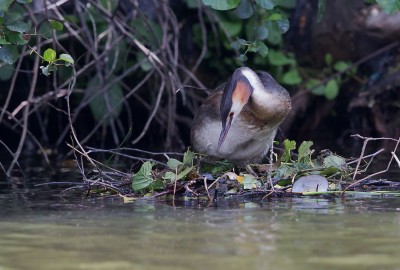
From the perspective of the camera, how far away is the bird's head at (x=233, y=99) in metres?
6.04

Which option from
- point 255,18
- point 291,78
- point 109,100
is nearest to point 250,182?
point 255,18

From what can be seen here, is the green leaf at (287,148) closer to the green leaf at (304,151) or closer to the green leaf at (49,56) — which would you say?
the green leaf at (304,151)

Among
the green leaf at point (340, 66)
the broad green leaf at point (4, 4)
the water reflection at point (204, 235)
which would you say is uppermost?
the green leaf at point (340, 66)

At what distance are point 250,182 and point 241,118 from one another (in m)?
0.56

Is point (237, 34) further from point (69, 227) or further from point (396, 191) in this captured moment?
point (69, 227)

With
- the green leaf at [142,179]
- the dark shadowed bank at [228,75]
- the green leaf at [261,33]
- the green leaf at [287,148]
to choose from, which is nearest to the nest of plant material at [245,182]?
the green leaf at [142,179]

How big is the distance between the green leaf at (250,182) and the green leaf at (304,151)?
0.49m

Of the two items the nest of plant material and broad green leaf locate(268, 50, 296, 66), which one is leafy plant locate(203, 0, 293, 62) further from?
broad green leaf locate(268, 50, 296, 66)

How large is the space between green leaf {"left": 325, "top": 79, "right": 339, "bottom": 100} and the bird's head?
537cm

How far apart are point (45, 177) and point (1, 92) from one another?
12.3 feet

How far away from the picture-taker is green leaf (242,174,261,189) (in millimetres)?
5887

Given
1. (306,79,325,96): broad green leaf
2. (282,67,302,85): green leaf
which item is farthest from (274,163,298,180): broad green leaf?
(306,79,325,96): broad green leaf

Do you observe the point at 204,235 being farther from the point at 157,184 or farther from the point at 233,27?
the point at 233,27

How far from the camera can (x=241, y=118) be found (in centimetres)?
628
